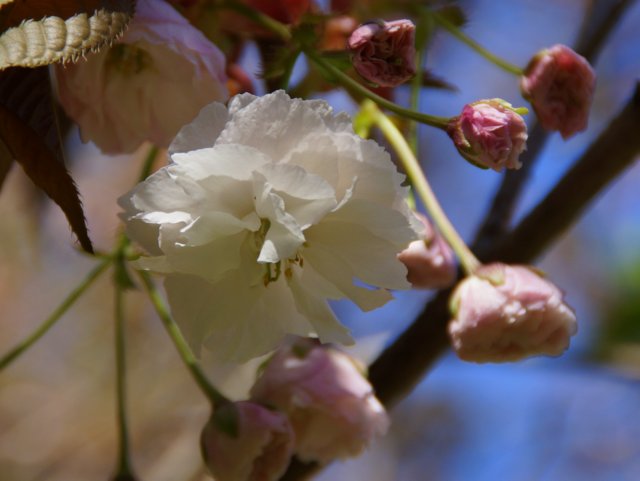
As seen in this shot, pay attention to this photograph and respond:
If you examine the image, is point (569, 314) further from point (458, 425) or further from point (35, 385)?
point (458, 425)

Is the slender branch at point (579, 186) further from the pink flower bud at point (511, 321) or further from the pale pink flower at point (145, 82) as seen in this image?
the pale pink flower at point (145, 82)

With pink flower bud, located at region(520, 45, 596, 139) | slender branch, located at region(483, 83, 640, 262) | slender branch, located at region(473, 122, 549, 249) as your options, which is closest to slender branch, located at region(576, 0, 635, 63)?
slender branch, located at region(473, 122, 549, 249)

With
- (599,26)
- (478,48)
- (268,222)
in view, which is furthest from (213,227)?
(599,26)

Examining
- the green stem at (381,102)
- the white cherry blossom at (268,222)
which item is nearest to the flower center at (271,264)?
the white cherry blossom at (268,222)

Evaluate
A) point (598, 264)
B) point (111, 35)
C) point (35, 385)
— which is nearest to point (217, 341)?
point (111, 35)

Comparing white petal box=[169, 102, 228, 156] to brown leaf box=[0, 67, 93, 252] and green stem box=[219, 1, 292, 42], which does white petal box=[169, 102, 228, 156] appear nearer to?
brown leaf box=[0, 67, 93, 252]
